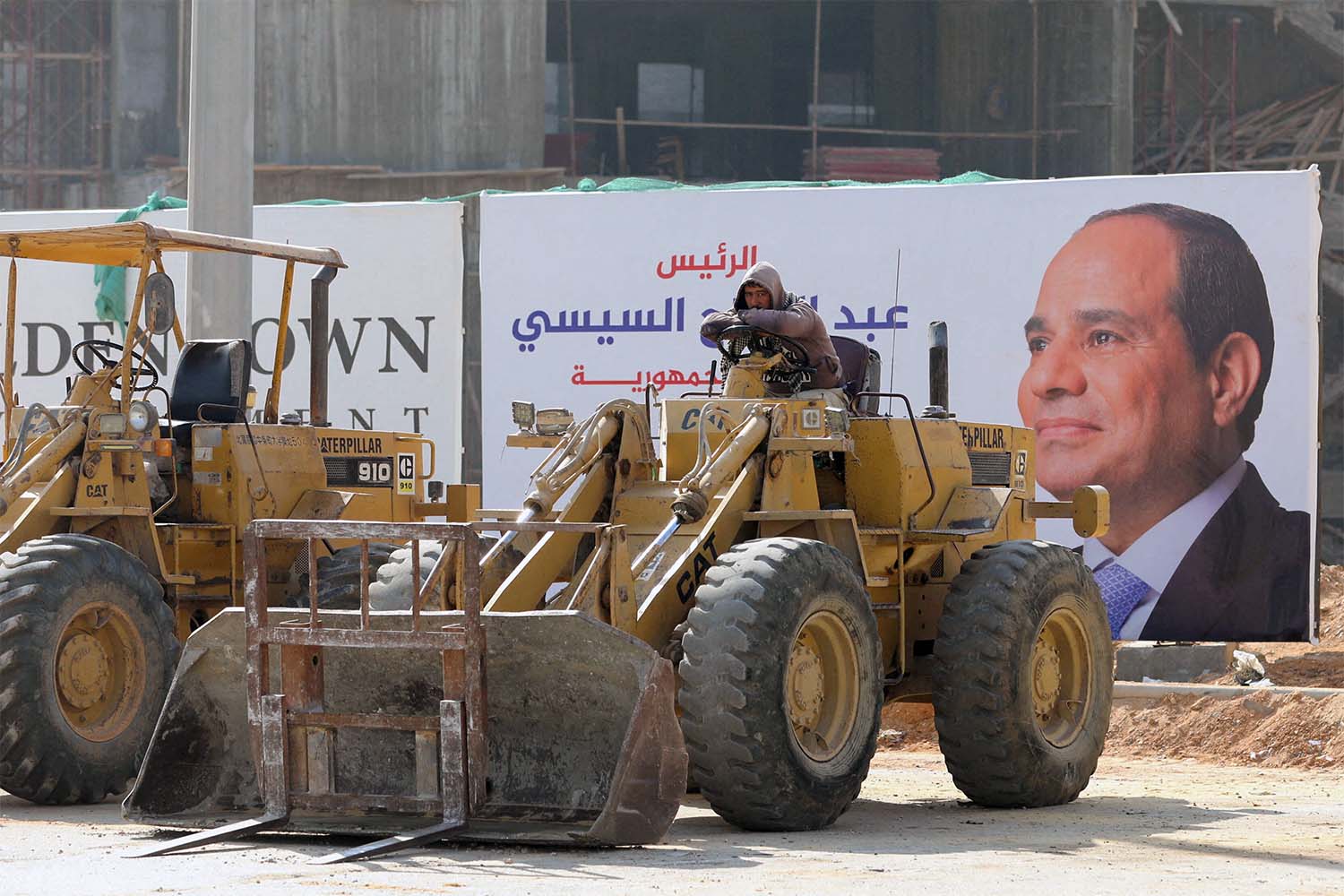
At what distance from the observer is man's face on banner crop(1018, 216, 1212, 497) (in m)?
16.6

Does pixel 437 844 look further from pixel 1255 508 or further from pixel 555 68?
pixel 555 68

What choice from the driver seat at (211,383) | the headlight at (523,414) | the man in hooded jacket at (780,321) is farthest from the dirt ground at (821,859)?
the driver seat at (211,383)

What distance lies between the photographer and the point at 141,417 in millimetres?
11625

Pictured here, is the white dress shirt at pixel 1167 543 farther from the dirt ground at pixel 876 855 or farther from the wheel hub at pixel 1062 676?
the wheel hub at pixel 1062 676

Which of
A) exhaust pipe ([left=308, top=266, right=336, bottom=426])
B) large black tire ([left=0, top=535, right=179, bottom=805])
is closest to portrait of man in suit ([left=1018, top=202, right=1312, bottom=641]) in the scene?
exhaust pipe ([left=308, top=266, right=336, bottom=426])

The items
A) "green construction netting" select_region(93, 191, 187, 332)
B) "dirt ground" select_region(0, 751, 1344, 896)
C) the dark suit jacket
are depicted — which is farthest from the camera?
→ "green construction netting" select_region(93, 191, 187, 332)

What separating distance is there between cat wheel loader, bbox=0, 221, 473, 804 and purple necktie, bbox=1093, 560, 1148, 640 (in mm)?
5302

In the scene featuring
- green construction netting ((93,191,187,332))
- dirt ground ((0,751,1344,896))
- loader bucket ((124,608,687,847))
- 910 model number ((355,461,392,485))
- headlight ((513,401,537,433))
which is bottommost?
dirt ground ((0,751,1344,896))

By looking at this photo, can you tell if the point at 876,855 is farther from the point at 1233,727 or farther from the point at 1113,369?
the point at 1113,369

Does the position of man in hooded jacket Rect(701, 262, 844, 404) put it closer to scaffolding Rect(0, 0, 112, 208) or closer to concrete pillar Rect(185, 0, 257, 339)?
concrete pillar Rect(185, 0, 257, 339)

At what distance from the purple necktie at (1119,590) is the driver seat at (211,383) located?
6.94m

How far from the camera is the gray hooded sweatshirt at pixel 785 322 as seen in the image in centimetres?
1080

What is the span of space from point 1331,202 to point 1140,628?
44.5 feet

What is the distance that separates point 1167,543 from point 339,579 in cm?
708
